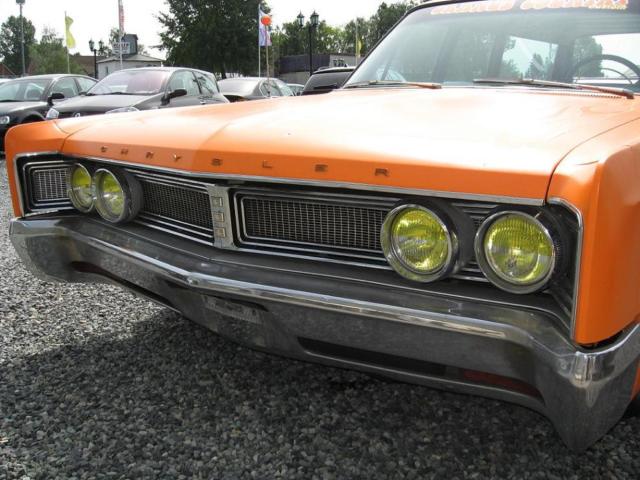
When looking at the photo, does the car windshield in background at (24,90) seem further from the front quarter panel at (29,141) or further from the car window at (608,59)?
the car window at (608,59)

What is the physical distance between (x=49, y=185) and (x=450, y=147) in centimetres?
172

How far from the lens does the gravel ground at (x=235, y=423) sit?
1990 mm

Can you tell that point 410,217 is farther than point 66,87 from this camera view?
No

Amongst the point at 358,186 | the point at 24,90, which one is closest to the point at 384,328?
the point at 358,186

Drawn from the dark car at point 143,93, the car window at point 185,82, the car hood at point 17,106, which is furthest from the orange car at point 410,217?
the car hood at point 17,106

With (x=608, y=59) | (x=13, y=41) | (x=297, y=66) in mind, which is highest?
(x=13, y=41)

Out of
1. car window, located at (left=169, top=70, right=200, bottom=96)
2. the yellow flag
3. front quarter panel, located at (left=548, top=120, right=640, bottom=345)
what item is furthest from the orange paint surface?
the yellow flag

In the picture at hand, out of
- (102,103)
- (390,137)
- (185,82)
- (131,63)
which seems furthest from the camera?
(131,63)

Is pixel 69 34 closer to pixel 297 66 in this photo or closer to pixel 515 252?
pixel 297 66

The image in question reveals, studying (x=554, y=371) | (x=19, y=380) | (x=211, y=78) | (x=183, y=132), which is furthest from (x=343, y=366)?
(x=211, y=78)

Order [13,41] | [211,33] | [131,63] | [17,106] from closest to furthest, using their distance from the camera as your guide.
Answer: [17,106], [211,33], [131,63], [13,41]

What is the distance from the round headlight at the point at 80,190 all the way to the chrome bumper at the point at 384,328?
0.54ft

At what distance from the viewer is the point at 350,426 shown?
221cm

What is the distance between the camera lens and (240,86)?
1202cm
